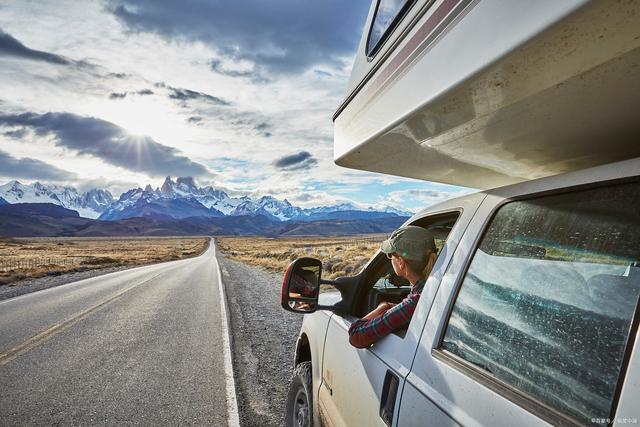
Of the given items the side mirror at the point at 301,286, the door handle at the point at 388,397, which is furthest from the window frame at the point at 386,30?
the door handle at the point at 388,397

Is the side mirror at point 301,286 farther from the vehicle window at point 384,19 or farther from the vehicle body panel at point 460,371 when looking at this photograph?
the vehicle window at point 384,19

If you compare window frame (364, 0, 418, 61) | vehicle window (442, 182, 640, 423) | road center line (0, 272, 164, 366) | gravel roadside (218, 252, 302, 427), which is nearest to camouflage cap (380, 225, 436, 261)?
vehicle window (442, 182, 640, 423)

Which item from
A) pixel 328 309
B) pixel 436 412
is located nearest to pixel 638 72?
pixel 436 412

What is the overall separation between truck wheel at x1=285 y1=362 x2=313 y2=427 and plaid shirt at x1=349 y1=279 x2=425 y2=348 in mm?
1098

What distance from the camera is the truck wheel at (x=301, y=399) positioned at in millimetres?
3031

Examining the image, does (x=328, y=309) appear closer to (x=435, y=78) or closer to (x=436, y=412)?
(x=436, y=412)

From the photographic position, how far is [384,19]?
271cm

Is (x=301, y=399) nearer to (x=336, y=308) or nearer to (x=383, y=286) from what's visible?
(x=336, y=308)

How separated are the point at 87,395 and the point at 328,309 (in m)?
3.48

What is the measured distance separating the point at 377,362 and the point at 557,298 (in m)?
0.95

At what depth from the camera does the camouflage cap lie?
230cm

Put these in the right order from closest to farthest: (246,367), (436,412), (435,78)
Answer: (436,412), (435,78), (246,367)

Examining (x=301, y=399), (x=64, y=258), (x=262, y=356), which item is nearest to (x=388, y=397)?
(x=301, y=399)

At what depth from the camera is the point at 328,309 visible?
9.41 ft
